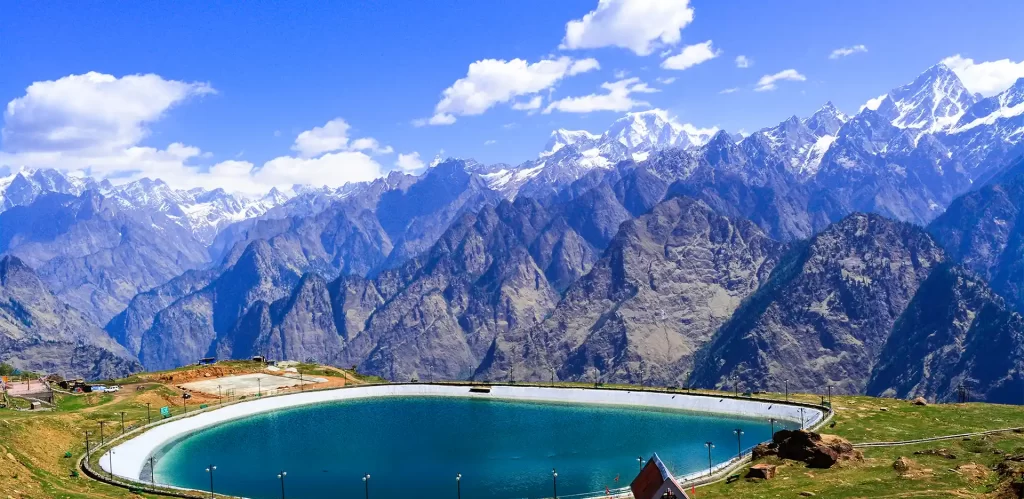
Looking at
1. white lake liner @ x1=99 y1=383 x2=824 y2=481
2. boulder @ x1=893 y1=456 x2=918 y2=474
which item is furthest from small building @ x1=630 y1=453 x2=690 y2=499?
white lake liner @ x1=99 y1=383 x2=824 y2=481

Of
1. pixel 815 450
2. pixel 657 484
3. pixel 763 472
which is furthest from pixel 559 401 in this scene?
pixel 657 484

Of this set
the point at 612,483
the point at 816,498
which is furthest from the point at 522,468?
the point at 816,498

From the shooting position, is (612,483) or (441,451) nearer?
(612,483)

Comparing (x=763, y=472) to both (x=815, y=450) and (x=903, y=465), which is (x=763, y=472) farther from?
(x=903, y=465)

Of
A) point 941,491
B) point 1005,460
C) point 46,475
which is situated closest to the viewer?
point 941,491

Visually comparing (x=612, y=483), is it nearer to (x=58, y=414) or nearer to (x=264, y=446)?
(x=264, y=446)

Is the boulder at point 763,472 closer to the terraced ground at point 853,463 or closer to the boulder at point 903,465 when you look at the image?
the terraced ground at point 853,463
